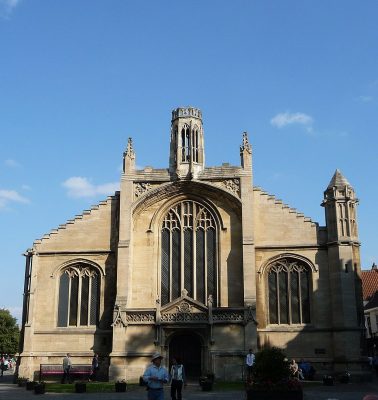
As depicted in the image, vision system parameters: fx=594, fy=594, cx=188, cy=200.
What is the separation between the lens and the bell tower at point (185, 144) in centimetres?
3809

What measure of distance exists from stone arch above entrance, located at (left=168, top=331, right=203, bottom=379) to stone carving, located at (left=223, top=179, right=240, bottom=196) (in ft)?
30.0

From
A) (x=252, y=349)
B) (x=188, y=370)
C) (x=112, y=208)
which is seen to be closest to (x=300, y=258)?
(x=252, y=349)

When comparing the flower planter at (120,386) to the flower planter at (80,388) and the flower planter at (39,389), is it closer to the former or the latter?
the flower planter at (80,388)

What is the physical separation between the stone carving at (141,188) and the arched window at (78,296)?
5.72 metres

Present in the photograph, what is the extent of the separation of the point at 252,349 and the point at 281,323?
3804mm

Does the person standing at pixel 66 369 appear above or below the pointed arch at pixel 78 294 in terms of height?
below

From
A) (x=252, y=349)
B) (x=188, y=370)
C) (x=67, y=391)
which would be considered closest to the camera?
(x=67, y=391)

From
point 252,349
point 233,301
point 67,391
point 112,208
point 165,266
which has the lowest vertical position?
point 67,391

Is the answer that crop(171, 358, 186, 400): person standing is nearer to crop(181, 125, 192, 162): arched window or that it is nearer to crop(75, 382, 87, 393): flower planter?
crop(75, 382, 87, 393): flower planter

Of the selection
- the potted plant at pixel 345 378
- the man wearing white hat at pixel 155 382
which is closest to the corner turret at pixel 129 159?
the potted plant at pixel 345 378

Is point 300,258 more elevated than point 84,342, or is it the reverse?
point 300,258

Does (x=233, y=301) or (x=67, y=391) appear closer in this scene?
(x=67, y=391)

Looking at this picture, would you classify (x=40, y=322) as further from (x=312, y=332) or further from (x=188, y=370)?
(x=312, y=332)

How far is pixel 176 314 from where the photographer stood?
1363 inches
